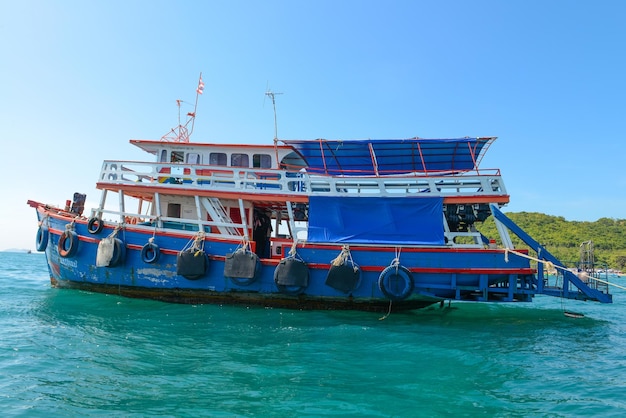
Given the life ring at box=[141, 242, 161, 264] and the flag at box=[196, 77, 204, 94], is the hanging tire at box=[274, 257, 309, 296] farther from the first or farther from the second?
the flag at box=[196, 77, 204, 94]

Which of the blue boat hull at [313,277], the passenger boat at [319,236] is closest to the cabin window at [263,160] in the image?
the passenger boat at [319,236]

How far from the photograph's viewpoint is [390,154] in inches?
465

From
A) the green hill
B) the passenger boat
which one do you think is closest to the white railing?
the passenger boat

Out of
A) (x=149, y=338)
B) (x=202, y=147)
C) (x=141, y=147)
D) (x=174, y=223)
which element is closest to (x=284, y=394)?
(x=149, y=338)

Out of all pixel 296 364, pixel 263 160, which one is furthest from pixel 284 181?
pixel 296 364

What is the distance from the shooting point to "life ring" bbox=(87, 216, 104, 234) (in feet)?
38.7

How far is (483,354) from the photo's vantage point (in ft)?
24.3

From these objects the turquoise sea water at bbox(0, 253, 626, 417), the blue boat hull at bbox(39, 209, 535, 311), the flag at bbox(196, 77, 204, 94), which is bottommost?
the turquoise sea water at bbox(0, 253, 626, 417)

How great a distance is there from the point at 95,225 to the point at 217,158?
12.5ft

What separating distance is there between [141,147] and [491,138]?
1000 cm

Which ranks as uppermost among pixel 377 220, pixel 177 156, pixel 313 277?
pixel 177 156

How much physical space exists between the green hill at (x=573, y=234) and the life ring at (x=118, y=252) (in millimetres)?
44394

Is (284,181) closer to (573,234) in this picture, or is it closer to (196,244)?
(196,244)

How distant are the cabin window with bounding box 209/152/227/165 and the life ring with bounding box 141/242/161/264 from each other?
3.08m
